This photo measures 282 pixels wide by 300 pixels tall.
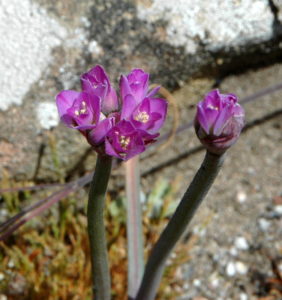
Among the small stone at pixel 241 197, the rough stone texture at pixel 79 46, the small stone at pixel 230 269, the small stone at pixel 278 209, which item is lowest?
the small stone at pixel 278 209

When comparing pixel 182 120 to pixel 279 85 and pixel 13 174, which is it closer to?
pixel 279 85

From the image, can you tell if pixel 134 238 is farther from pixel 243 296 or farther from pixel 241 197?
pixel 241 197

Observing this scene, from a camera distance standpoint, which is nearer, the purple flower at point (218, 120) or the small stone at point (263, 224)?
the purple flower at point (218, 120)

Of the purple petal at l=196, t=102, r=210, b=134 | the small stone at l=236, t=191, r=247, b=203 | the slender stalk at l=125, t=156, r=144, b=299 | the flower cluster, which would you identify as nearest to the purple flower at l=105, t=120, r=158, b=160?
the flower cluster

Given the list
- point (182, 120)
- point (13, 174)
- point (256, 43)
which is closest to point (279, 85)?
point (256, 43)

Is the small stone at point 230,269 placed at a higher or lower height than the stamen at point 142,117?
lower

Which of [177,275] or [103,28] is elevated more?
[103,28]

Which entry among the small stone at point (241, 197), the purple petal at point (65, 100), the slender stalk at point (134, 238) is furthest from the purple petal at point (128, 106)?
the small stone at point (241, 197)

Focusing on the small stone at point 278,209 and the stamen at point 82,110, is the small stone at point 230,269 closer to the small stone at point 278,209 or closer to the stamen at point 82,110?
the small stone at point 278,209
